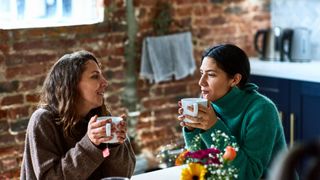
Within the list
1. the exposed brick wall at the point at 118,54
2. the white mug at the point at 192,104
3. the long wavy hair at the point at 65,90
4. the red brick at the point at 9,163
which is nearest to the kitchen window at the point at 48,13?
the exposed brick wall at the point at 118,54

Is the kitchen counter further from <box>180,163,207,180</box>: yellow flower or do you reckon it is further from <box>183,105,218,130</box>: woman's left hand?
<box>180,163,207,180</box>: yellow flower

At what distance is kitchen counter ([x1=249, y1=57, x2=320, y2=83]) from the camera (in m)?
3.59

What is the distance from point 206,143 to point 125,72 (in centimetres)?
179

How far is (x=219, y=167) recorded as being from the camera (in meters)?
1.56

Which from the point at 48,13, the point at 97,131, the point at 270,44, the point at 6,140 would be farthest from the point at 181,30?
the point at 97,131

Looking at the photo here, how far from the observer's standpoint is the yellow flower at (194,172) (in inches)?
61.3

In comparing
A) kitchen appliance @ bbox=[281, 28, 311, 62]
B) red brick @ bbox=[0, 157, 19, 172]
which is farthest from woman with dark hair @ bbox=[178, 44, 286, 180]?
kitchen appliance @ bbox=[281, 28, 311, 62]

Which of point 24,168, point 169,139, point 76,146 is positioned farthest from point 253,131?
point 169,139

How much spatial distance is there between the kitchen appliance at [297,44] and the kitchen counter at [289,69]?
72mm

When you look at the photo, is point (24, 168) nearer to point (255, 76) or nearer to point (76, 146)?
point (76, 146)

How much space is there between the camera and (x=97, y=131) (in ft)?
6.05

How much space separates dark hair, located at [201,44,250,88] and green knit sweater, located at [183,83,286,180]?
0.07 metres

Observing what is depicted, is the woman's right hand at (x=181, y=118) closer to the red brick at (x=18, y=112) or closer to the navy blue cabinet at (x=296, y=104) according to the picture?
the red brick at (x=18, y=112)

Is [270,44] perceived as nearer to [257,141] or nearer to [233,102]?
[233,102]
